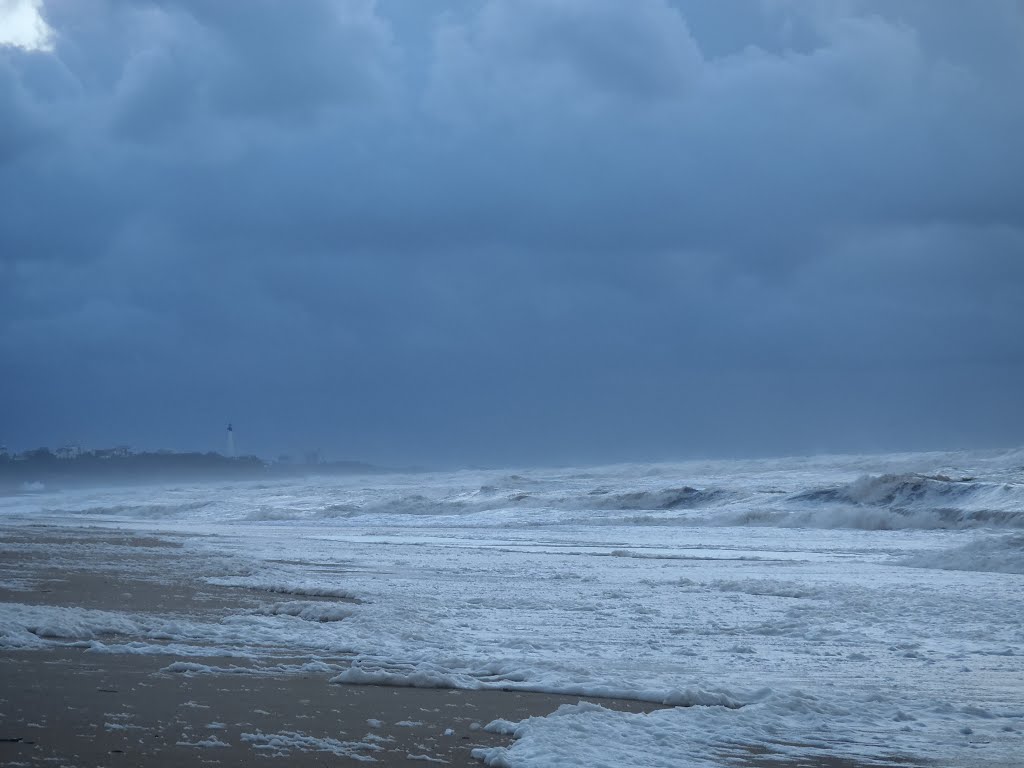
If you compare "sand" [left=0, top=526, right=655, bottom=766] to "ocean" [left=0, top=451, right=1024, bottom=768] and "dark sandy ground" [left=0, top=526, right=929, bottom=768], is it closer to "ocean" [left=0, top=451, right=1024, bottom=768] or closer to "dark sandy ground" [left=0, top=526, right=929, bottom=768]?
"dark sandy ground" [left=0, top=526, right=929, bottom=768]

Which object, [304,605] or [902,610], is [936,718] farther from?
[304,605]

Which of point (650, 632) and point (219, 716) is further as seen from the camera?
point (650, 632)

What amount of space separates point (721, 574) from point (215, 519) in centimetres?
2428

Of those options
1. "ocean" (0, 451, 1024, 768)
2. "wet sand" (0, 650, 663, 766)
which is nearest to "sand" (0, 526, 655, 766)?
"wet sand" (0, 650, 663, 766)

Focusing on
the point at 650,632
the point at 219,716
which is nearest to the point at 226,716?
the point at 219,716

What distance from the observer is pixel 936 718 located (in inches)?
202

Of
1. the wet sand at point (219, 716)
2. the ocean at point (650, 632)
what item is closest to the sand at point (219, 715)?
the wet sand at point (219, 716)

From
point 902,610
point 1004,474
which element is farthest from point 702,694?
point 1004,474

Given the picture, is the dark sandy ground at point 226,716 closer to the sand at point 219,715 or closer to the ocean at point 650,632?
the sand at point 219,715

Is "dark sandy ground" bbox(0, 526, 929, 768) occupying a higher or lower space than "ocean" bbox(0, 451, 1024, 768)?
higher

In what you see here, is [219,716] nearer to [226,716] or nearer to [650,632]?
[226,716]

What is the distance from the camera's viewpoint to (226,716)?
473 cm

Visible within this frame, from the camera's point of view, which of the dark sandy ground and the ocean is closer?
the dark sandy ground

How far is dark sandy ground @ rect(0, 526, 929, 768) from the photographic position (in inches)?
161
